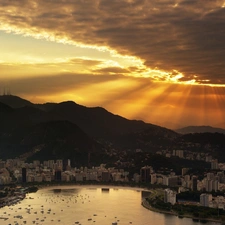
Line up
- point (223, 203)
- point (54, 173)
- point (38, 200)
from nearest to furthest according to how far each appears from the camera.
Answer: point (223, 203)
point (38, 200)
point (54, 173)

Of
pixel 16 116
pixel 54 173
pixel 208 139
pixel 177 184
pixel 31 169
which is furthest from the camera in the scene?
pixel 16 116

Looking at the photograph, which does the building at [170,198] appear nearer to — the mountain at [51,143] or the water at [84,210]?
the water at [84,210]

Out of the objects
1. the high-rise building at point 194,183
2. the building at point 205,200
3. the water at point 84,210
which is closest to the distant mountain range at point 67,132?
the high-rise building at point 194,183

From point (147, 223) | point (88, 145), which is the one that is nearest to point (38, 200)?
point (147, 223)

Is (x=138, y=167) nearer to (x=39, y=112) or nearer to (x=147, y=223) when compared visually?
(x=147, y=223)

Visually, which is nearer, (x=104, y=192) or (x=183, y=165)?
(x=104, y=192)

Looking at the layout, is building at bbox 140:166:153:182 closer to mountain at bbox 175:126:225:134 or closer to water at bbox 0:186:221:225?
water at bbox 0:186:221:225
